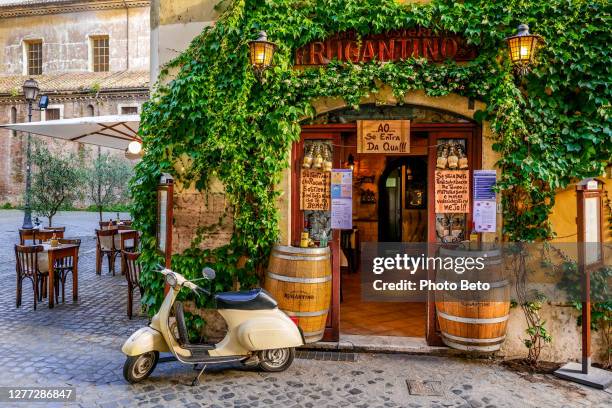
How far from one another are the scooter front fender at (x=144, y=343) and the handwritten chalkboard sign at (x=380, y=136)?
3.08 metres

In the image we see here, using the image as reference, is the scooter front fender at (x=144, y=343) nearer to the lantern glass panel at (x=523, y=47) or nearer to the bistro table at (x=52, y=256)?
the bistro table at (x=52, y=256)

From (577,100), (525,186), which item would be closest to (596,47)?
(577,100)

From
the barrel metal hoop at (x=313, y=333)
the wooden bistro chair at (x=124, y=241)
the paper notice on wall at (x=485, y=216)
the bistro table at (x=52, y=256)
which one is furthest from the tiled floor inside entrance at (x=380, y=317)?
the bistro table at (x=52, y=256)

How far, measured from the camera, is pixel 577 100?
15.6 ft

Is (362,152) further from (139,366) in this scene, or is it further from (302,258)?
(139,366)

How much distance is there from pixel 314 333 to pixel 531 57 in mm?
3676

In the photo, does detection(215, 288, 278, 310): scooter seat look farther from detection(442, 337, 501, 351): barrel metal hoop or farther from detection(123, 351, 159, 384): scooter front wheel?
detection(442, 337, 501, 351): barrel metal hoop

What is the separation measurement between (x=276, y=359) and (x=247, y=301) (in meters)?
0.73

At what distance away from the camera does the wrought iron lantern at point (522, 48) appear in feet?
14.6

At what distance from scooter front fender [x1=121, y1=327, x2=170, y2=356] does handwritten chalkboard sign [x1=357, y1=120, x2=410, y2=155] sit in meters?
3.08

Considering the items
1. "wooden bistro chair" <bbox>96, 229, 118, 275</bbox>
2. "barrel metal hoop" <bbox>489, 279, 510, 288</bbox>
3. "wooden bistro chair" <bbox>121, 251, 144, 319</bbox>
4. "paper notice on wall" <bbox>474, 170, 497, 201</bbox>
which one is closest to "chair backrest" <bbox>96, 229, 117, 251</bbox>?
"wooden bistro chair" <bbox>96, 229, 118, 275</bbox>

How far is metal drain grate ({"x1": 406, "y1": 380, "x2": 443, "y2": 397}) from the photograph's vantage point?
402cm

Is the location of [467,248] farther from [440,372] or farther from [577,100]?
[577,100]

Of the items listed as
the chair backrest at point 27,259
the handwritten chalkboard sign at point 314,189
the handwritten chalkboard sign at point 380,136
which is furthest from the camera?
the chair backrest at point 27,259
